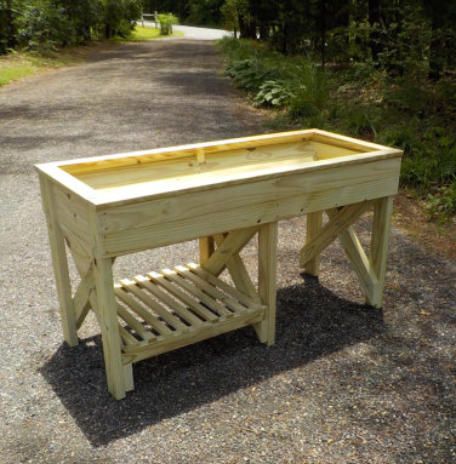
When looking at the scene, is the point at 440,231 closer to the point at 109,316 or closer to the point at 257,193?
the point at 257,193

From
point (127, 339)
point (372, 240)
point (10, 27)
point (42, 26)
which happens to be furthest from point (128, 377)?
point (42, 26)

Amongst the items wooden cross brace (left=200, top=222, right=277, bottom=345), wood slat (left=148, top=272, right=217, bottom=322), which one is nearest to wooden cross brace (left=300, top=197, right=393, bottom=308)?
wooden cross brace (left=200, top=222, right=277, bottom=345)

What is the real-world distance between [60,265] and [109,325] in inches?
21.7

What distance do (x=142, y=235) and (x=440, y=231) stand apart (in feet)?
9.59

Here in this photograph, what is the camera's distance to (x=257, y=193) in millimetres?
2645

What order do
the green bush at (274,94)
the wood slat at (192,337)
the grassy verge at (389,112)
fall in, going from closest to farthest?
the wood slat at (192,337), the grassy verge at (389,112), the green bush at (274,94)

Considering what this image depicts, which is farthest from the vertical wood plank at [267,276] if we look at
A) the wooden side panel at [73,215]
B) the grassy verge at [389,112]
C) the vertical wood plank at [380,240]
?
the grassy verge at [389,112]

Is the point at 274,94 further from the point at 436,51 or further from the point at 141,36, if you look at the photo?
the point at 141,36

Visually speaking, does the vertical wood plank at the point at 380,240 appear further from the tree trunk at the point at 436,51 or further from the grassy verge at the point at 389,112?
the tree trunk at the point at 436,51

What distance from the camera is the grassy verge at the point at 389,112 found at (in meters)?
5.29

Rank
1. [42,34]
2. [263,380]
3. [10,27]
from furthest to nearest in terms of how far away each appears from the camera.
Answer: [42,34] → [10,27] → [263,380]

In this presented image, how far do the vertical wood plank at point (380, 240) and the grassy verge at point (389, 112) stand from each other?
1.61 m

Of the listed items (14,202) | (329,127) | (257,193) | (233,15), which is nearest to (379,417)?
(257,193)

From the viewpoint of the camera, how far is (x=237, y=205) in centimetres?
261
